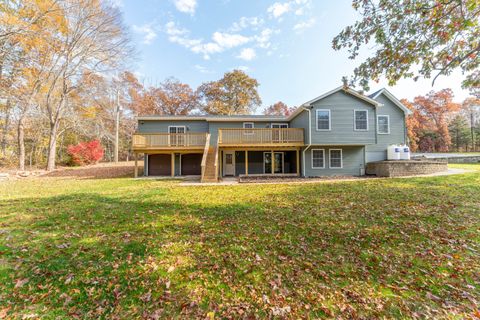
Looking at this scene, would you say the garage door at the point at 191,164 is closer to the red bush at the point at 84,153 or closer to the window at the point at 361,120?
the window at the point at 361,120

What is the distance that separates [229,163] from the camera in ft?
53.6

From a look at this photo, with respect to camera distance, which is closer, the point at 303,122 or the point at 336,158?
the point at 303,122

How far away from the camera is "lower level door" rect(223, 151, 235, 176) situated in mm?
16234

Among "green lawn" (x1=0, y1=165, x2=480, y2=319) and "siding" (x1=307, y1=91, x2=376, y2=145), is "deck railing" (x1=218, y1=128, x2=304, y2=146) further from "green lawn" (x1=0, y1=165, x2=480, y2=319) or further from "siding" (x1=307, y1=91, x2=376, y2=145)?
"green lawn" (x1=0, y1=165, x2=480, y2=319)

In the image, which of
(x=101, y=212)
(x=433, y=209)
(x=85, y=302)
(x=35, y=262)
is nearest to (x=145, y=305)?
(x=85, y=302)

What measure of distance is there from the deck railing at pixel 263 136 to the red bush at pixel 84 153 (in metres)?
16.2

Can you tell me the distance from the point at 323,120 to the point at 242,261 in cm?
1251

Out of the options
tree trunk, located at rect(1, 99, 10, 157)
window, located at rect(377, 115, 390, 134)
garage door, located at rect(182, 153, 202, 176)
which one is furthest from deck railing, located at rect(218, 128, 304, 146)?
tree trunk, located at rect(1, 99, 10, 157)

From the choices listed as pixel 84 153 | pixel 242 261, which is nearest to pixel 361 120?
pixel 242 261

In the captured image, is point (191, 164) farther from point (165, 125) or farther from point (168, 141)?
point (165, 125)

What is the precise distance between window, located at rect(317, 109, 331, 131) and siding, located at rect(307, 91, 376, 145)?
211 millimetres

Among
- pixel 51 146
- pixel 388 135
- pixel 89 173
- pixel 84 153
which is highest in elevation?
pixel 388 135

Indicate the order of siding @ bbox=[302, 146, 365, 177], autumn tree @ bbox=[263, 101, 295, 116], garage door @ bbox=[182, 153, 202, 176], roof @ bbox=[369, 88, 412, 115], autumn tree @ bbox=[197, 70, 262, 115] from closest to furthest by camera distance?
siding @ bbox=[302, 146, 365, 177]
roof @ bbox=[369, 88, 412, 115]
garage door @ bbox=[182, 153, 202, 176]
autumn tree @ bbox=[197, 70, 262, 115]
autumn tree @ bbox=[263, 101, 295, 116]

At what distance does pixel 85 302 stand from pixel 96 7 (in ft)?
72.8
